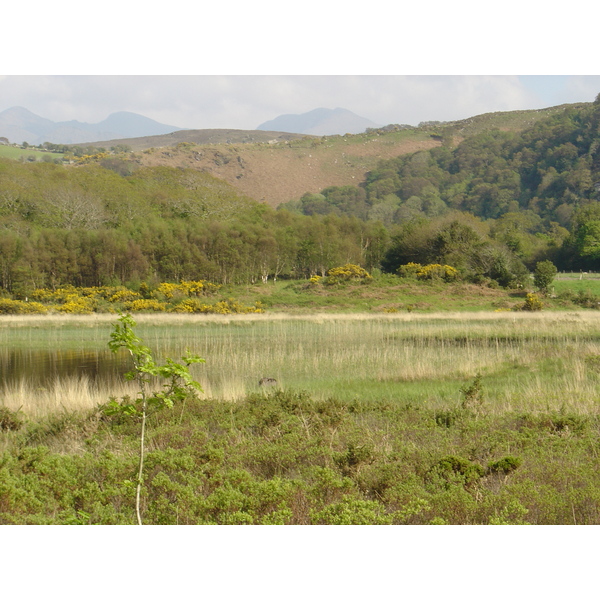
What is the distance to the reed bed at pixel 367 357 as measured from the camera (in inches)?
418

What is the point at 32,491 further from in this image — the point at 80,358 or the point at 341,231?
the point at 341,231

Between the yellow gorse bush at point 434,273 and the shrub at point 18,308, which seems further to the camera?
the yellow gorse bush at point 434,273

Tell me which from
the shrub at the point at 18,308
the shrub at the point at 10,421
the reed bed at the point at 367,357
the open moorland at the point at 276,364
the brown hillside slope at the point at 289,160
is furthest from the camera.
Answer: the brown hillside slope at the point at 289,160

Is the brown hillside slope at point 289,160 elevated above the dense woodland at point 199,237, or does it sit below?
above

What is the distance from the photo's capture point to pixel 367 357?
15.8 meters

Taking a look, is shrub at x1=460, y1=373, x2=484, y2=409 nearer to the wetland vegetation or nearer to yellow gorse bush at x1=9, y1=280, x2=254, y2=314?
the wetland vegetation

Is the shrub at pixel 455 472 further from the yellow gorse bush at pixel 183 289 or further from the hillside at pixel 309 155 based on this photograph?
the hillside at pixel 309 155

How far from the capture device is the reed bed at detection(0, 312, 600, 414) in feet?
34.8

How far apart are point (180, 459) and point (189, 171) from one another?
71266 millimetres

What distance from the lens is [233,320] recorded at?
1169 inches

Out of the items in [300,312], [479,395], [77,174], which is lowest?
[300,312]

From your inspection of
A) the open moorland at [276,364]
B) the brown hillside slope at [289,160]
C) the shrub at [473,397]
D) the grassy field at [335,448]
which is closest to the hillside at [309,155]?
the brown hillside slope at [289,160]

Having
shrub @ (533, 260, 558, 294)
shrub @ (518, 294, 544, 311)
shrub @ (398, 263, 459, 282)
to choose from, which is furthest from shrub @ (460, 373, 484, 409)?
shrub @ (398, 263, 459, 282)

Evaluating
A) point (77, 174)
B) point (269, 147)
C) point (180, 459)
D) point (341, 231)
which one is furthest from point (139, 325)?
point (269, 147)
